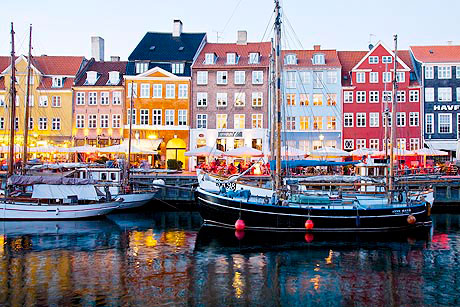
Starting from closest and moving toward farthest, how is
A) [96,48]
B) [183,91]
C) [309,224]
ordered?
[309,224] → [183,91] → [96,48]

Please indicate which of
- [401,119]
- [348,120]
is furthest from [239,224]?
[401,119]

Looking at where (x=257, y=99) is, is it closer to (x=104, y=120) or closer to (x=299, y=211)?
(x=104, y=120)

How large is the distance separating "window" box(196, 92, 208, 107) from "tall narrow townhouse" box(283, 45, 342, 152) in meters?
8.16

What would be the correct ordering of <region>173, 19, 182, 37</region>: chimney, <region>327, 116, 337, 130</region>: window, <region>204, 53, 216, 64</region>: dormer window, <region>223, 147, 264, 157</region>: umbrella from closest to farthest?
<region>223, 147, 264, 157</region>: umbrella
<region>327, 116, 337, 130</region>: window
<region>204, 53, 216, 64</region>: dormer window
<region>173, 19, 182, 37</region>: chimney

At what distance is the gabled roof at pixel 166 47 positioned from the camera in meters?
52.1

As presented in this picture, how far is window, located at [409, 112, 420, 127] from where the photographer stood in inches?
1992

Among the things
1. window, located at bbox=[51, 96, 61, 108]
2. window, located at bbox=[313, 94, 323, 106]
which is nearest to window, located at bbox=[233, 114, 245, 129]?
window, located at bbox=[313, 94, 323, 106]

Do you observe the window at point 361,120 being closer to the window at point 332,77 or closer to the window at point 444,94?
the window at point 332,77

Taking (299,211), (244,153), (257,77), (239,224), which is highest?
(257,77)

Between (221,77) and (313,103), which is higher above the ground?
(221,77)

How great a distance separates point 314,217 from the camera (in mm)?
24812

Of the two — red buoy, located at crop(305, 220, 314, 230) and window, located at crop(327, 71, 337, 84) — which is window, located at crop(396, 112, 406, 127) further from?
red buoy, located at crop(305, 220, 314, 230)

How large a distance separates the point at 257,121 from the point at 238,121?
6.35ft

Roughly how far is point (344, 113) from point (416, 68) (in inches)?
357
